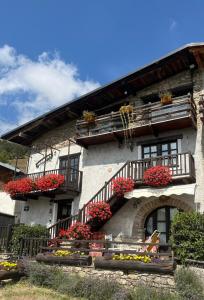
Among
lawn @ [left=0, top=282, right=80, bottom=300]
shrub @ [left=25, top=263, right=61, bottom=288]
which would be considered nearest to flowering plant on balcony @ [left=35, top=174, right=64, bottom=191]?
shrub @ [left=25, top=263, right=61, bottom=288]

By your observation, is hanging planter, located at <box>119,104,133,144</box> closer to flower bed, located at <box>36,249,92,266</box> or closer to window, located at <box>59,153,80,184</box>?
window, located at <box>59,153,80,184</box>

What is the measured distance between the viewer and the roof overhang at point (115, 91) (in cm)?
1481

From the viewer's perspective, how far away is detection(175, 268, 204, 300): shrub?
27.2 ft

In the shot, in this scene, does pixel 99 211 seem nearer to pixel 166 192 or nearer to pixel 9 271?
pixel 166 192

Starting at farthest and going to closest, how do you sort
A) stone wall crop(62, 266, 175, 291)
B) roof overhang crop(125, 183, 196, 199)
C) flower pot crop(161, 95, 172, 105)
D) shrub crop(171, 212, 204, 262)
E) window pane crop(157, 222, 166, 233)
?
1. flower pot crop(161, 95, 172, 105)
2. window pane crop(157, 222, 166, 233)
3. roof overhang crop(125, 183, 196, 199)
4. shrub crop(171, 212, 204, 262)
5. stone wall crop(62, 266, 175, 291)

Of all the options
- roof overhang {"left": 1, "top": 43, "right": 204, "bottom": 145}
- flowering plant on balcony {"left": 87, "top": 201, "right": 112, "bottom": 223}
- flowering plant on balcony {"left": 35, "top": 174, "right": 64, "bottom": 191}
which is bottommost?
flowering plant on balcony {"left": 87, "top": 201, "right": 112, "bottom": 223}

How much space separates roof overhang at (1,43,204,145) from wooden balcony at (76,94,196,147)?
147cm

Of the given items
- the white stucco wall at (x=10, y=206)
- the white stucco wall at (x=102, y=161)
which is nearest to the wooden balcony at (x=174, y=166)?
the white stucco wall at (x=102, y=161)

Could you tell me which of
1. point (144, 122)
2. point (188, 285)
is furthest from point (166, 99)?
point (188, 285)

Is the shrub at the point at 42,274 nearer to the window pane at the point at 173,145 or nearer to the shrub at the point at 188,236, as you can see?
the shrub at the point at 188,236

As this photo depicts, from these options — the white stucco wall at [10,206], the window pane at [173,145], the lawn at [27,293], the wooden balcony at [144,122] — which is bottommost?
the lawn at [27,293]

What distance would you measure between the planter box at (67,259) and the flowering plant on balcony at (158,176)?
396 centimetres

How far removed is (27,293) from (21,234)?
490 cm

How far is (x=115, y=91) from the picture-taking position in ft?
55.7
